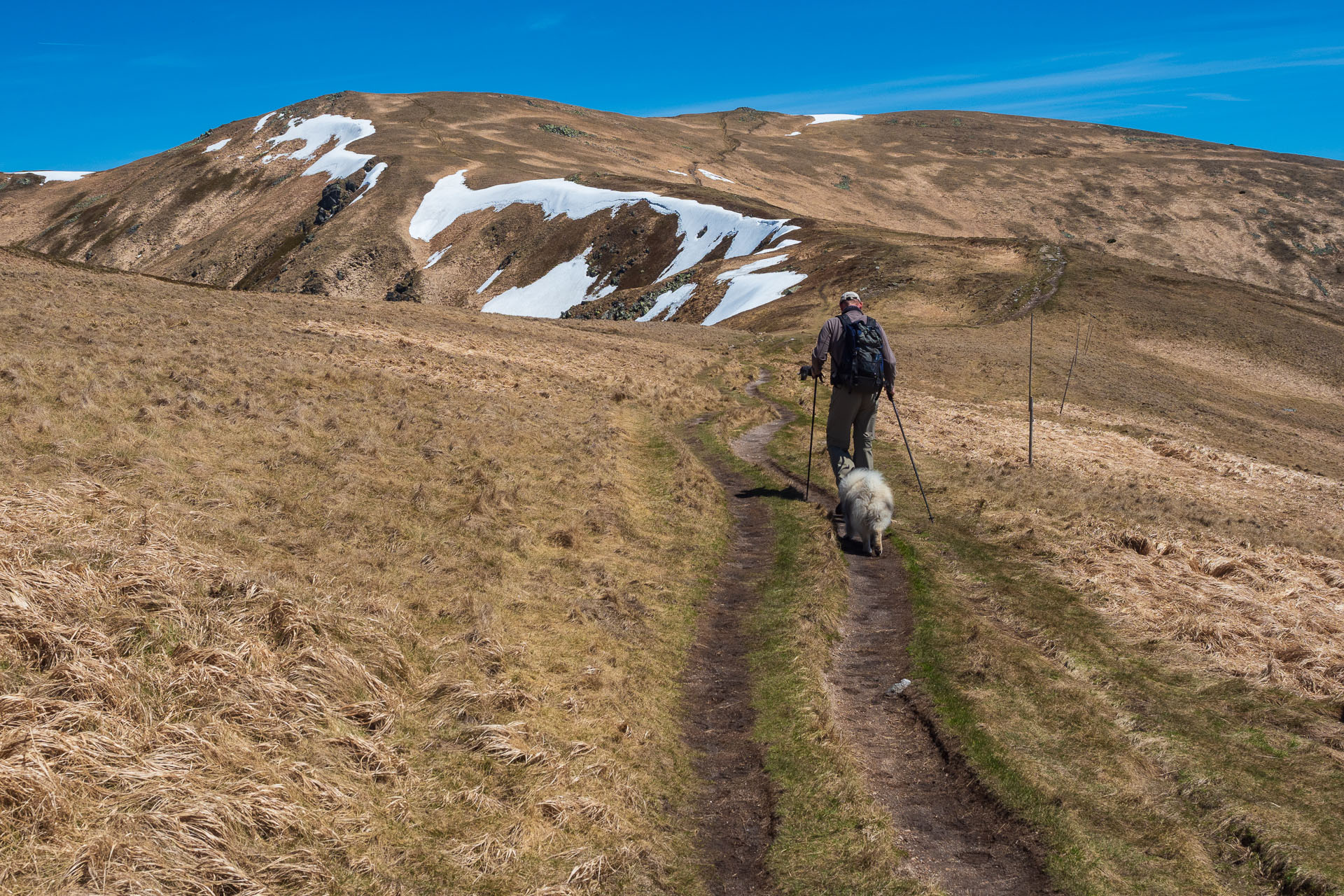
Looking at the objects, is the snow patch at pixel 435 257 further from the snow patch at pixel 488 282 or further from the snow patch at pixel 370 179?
the snow patch at pixel 370 179

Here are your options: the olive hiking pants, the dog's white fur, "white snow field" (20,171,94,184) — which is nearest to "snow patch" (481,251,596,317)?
the olive hiking pants

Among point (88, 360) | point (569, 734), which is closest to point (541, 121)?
point (88, 360)

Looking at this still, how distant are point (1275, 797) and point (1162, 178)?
186983 mm

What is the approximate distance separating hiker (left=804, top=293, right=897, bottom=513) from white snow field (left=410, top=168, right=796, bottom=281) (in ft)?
222

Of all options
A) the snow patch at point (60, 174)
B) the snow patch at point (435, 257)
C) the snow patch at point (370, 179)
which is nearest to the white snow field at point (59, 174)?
the snow patch at point (60, 174)

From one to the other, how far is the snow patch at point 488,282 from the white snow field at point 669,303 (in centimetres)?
2637

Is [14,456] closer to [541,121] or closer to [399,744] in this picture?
[399,744]

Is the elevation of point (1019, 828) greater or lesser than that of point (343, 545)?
lesser

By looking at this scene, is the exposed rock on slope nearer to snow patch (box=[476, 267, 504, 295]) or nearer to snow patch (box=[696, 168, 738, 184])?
snow patch (box=[476, 267, 504, 295])

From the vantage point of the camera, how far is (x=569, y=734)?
776cm

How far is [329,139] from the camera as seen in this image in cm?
14338

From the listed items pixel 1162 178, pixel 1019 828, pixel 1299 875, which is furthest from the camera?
pixel 1162 178

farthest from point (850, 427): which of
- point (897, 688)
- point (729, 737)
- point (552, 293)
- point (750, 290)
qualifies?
point (552, 293)

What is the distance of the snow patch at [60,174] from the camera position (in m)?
184
